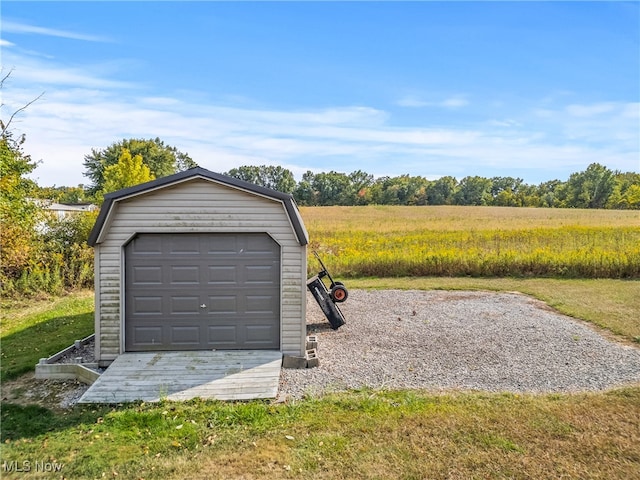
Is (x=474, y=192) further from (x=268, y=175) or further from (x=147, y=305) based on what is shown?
(x=147, y=305)

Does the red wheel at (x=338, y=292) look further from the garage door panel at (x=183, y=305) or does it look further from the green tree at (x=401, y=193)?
the green tree at (x=401, y=193)

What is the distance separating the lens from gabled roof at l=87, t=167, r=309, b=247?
6.27 meters

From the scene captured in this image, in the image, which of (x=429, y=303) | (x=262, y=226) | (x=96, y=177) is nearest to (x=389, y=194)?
(x=96, y=177)

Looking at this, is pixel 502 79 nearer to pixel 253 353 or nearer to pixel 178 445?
pixel 253 353

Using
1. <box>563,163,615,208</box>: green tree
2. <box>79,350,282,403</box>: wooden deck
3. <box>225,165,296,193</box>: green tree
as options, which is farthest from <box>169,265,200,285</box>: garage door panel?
<box>563,163,615,208</box>: green tree

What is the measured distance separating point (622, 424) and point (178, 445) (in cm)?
480

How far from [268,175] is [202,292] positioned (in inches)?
2684

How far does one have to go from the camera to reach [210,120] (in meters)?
17.6

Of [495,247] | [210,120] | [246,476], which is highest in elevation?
[210,120]

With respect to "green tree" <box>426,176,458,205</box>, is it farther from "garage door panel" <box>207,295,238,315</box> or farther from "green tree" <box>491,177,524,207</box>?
"garage door panel" <box>207,295,238,315</box>

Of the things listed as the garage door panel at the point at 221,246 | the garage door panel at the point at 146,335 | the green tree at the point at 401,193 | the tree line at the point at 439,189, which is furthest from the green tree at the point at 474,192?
the garage door panel at the point at 146,335

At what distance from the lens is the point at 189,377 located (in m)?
5.72

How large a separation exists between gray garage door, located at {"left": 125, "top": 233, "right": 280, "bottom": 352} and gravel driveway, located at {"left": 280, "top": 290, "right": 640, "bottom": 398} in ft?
3.66

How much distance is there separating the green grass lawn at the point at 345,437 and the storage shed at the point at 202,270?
171cm
